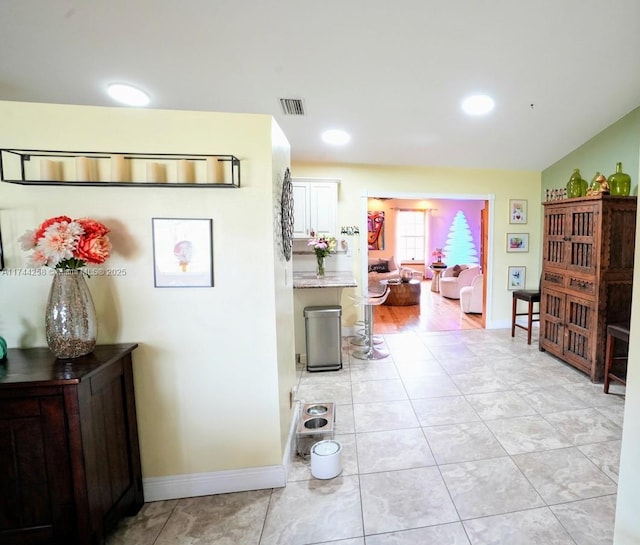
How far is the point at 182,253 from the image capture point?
1.72 meters

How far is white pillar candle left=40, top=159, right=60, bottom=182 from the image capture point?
5.08 feet

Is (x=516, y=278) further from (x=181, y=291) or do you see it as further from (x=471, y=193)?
(x=181, y=291)

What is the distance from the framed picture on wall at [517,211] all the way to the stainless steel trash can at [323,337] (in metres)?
3.20

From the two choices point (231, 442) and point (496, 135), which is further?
point (496, 135)

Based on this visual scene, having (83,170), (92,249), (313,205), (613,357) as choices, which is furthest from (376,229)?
(92,249)

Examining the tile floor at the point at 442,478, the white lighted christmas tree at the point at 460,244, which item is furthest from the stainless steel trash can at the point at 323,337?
the white lighted christmas tree at the point at 460,244

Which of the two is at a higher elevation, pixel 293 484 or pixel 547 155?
pixel 547 155

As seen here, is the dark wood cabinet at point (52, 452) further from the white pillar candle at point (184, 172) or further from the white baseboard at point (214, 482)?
the white pillar candle at point (184, 172)

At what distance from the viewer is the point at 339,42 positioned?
239 cm

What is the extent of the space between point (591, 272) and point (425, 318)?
2850 mm

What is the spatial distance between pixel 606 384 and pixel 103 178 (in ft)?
13.7

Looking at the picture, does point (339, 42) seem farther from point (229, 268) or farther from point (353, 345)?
point (353, 345)

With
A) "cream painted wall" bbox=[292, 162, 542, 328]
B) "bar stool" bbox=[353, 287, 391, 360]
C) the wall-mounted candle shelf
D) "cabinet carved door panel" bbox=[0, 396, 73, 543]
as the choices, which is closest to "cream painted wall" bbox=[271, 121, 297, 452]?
the wall-mounted candle shelf

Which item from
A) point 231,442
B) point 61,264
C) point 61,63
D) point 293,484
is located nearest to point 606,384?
point 293,484
